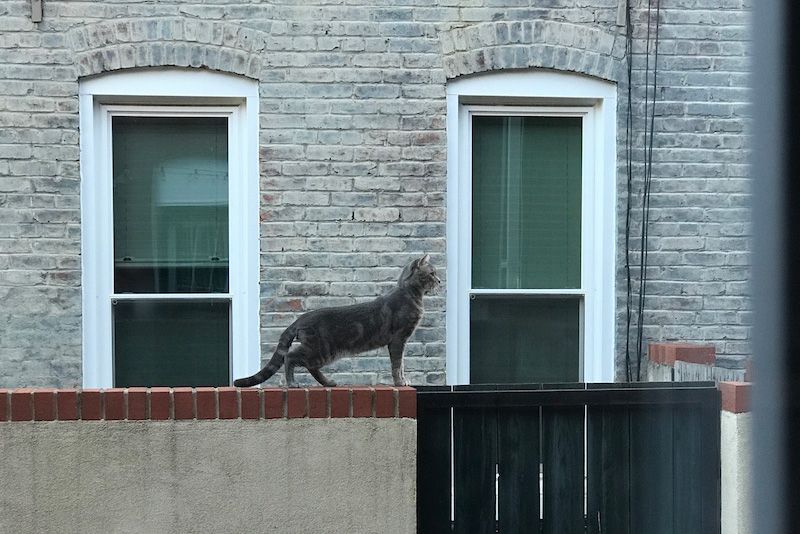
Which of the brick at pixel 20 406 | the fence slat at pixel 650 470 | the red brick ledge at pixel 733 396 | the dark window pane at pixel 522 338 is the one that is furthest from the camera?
the dark window pane at pixel 522 338

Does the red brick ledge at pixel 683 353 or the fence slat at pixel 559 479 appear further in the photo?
the red brick ledge at pixel 683 353

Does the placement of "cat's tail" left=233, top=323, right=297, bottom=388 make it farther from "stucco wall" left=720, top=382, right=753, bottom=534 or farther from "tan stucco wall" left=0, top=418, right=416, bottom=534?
"stucco wall" left=720, top=382, right=753, bottom=534

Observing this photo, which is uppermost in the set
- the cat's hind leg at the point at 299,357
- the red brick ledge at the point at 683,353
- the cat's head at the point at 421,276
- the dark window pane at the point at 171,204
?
the dark window pane at the point at 171,204

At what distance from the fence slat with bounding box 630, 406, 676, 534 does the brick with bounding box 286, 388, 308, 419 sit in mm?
1465

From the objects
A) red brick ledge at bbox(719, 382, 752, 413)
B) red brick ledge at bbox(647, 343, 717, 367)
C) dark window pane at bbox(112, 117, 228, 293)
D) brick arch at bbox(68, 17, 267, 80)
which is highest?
brick arch at bbox(68, 17, 267, 80)

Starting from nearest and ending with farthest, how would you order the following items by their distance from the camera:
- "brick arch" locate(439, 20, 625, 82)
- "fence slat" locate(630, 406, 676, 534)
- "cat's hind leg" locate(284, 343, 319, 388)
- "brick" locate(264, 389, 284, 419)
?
1. "brick" locate(264, 389, 284, 419)
2. "cat's hind leg" locate(284, 343, 319, 388)
3. "fence slat" locate(630, 406, 676, 534)
4. "brick arch" locate(439, 20, 625, 82)

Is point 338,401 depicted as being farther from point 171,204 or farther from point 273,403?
point 171,204

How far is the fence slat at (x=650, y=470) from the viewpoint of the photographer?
4.29m

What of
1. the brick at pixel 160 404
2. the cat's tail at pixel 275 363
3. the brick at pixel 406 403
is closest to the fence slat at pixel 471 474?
the brick at pixel 406 403

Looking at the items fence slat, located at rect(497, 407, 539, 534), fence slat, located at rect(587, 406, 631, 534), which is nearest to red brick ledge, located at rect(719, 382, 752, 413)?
fence slat, located at rect(587, 406, 631, 534)

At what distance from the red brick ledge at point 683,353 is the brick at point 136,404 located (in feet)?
8.80

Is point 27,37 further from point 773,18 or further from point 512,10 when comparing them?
point 773,18

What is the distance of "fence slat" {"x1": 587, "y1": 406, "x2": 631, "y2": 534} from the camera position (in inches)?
167

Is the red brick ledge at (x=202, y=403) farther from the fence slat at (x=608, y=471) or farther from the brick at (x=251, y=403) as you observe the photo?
the fence slat at (x=608, y=471)
